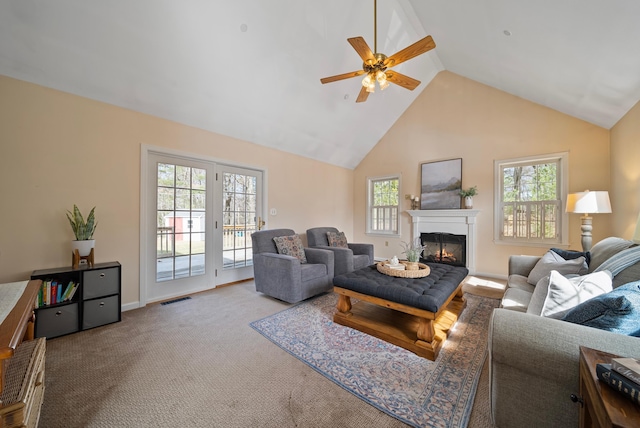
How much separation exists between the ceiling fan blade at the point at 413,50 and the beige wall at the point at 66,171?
2731 millimetres

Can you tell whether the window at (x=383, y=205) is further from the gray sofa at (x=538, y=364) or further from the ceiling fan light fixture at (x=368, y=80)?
the gray sofa at (x=538, y=364)

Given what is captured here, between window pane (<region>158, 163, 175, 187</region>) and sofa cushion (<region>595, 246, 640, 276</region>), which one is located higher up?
window pane (<region>158, 163, 175, 187</region>)

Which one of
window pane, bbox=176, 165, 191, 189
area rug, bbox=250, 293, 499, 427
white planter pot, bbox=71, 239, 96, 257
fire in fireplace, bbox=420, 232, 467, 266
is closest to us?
area rug, bbox=250, 293, 499, 427

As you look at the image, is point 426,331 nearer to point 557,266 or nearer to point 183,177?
point 557,266

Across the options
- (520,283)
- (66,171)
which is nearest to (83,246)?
(66,171)

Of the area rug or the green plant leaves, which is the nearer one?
the area rug

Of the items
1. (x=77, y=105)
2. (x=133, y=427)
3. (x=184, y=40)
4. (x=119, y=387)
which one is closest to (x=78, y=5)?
(x=184, y=40)

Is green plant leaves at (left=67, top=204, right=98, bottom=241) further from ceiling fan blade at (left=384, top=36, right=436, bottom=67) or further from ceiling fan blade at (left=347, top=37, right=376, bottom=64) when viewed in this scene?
ceiling fan blade at (left=384, top=36, right=436, bottom=67)

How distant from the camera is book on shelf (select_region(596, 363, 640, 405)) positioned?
67 centimetres

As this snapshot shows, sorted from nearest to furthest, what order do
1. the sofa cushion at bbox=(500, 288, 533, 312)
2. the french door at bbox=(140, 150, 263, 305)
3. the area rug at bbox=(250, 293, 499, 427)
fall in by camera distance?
the area rug at bbox=(250, 293, 499, 427)
the sofa cushion at bbox=(500, 288, 533, 312)
the french door at bbox=(140, 150, 263, 305)

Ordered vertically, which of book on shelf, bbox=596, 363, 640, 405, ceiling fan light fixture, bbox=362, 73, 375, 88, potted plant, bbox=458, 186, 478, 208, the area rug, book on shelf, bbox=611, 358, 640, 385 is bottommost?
the area rug

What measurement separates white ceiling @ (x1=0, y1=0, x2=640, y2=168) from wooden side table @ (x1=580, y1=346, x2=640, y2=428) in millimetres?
2506

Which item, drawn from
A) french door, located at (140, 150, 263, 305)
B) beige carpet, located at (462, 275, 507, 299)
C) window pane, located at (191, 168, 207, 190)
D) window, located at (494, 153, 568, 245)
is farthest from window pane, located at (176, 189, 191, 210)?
window, located at (494, 153, 568, 245)

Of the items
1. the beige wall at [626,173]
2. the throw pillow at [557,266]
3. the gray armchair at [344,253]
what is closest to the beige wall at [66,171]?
the gray armchair at [344,253]
